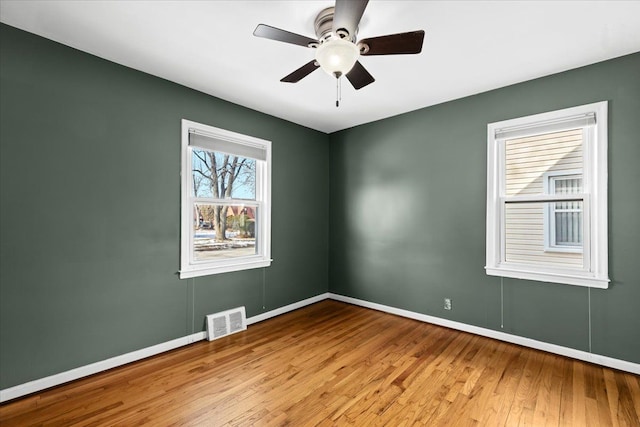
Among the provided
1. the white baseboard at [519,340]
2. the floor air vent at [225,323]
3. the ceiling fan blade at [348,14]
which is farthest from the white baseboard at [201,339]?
the ceiling fan blade at [348,14]

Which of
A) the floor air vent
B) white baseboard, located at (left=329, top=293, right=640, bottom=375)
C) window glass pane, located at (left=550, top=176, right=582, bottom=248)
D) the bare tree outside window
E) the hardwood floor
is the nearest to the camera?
the hardwood floor

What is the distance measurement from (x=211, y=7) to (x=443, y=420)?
3140mm

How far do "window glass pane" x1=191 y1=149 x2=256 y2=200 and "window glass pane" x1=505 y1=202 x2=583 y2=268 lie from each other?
119 inches

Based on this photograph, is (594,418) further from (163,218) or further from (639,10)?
(163,218)

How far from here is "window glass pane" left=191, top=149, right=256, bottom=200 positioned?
333cm

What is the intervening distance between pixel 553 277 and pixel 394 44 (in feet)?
8.63

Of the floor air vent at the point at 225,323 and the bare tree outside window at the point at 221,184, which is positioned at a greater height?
the bare tree outside window at the point at 221,184

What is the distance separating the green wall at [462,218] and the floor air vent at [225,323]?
1.72m

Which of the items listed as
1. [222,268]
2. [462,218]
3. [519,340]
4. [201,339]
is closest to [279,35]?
[222,268]

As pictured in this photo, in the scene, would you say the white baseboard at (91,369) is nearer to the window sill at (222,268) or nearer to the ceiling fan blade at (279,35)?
the window sill at (222,268)

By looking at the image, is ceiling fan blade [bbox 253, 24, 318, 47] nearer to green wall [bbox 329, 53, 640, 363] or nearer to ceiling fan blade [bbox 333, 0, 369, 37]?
ceiling fan blade [bbox 333, 0, 369, 37]

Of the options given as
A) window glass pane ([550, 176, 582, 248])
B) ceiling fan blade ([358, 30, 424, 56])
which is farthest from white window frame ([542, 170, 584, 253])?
ceiling fan blade ([358, 30, 424, 56])

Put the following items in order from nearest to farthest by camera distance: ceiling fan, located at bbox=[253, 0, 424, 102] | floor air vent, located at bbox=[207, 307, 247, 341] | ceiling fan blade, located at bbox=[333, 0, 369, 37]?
ceiling fan blade, located at bbox=[333, 0, 369, 37] → ceiling fan, located at bbox=[253, 0, 424, 102] → floor air vent, located at bbox=[207, 307, 247, 341]

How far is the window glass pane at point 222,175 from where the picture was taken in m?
3.33
